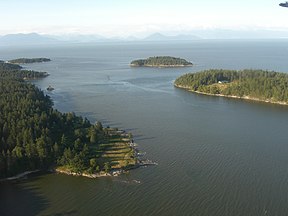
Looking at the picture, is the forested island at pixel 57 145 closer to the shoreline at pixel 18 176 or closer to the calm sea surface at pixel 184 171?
the shoreline at pixel 18 176

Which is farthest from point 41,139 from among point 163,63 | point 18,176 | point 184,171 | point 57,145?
point 163,63

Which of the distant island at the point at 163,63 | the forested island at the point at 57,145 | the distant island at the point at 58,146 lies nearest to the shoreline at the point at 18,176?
the distant island at the point at 58,146

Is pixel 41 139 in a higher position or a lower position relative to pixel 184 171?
higher

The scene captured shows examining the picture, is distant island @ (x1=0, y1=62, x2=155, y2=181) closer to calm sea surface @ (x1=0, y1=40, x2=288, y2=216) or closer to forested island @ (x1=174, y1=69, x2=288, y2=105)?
calm sea surface @ (x1=0, y1=40, x2=288, y2=216)

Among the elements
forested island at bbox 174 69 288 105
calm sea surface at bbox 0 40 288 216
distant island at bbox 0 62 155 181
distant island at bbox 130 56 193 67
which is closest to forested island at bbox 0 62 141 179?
distant island at bbox 0 62 155 181

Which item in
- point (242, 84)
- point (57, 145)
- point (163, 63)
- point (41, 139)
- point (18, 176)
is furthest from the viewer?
point (163, 63)

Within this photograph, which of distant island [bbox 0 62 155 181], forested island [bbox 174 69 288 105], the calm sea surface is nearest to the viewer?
the calm sea surface

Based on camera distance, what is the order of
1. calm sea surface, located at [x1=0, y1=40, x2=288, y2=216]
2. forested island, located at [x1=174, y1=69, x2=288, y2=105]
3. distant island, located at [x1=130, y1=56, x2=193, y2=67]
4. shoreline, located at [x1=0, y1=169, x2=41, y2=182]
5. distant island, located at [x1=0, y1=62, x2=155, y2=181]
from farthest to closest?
distant island, located at [x1=130, y1=56, x2=193, y2=67]
forested island, located at [x1=174, y1=69, x2=288, y2=105]
distant island, located at [x1=0, y1=62, x2=155, y2=181]
shoreline, located at [x1=0, y1=169, x2=41, y2=182]
calm sea surface, located at [x1=0, y1=40, x2=288, y2=216]

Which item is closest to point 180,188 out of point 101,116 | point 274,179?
point 274,179

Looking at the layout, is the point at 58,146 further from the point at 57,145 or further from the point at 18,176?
the point at 18,176
